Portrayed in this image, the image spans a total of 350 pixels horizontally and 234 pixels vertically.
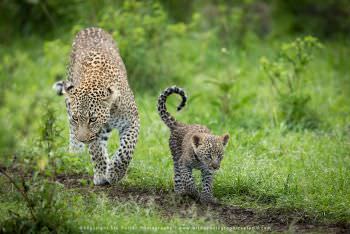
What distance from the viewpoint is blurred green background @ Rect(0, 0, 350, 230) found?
920 centimetres

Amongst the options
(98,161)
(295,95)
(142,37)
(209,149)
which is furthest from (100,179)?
(142,37)

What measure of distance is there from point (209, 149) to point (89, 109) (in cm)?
176

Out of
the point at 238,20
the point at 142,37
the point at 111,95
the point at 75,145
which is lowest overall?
the point at 75,145

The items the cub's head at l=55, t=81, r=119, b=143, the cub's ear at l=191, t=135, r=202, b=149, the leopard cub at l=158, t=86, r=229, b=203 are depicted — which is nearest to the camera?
the leopard cub at l=158, t=86, r=229, b=203

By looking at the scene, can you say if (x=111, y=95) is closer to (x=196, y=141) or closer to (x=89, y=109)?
(x=89, y=109)

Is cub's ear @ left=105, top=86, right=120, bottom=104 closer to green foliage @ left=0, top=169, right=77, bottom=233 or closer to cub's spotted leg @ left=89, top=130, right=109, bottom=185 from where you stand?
cub's spotted leg @ left=89, top=130, right=109, bottom=185

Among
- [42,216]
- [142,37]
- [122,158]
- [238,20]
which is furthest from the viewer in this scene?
[238,20]

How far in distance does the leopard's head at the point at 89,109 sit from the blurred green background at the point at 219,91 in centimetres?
42

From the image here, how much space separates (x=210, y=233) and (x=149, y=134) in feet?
15.3

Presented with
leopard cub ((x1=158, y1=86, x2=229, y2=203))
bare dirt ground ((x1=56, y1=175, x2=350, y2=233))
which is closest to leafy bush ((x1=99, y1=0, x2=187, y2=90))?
leopard cub ((x1=158, y1=86, x2=229, y2=203))

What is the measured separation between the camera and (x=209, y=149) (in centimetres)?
928

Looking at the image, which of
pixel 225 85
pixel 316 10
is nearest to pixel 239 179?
pixel 225 85

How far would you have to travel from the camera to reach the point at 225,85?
13.6 meters

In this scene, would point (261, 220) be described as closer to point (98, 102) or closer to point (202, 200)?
point (202, 200)
